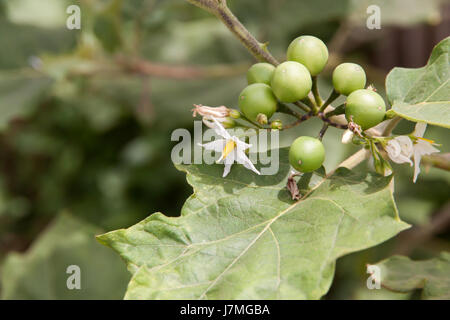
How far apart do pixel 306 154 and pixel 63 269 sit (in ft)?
4.06

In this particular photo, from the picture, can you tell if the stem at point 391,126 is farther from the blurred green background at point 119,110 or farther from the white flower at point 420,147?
the blurred green background at point 119,110

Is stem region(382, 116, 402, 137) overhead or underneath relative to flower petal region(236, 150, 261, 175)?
overhead

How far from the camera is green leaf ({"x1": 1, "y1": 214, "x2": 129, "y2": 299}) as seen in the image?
5.86 ft

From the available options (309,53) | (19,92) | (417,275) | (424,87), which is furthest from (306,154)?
(19,92)

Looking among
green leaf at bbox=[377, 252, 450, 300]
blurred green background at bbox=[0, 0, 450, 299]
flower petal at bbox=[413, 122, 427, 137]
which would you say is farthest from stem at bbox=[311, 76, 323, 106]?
blurred green background at bbox=[0, 0, 450, 299]

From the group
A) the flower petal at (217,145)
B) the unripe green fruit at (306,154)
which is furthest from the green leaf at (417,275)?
the flower petal at (217,145)

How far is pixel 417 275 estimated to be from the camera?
1369 mm

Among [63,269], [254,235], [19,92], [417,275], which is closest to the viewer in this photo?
[254,235]

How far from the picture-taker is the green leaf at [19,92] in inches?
82.0

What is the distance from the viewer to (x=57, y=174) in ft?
9.77

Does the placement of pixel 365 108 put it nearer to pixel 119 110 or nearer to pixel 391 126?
pixel 391 126

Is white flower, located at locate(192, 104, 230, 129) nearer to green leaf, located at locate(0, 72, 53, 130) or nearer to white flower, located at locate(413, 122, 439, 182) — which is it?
white flower, located at locate(413, 122, 439, 182)

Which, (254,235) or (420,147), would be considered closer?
(254,235)
